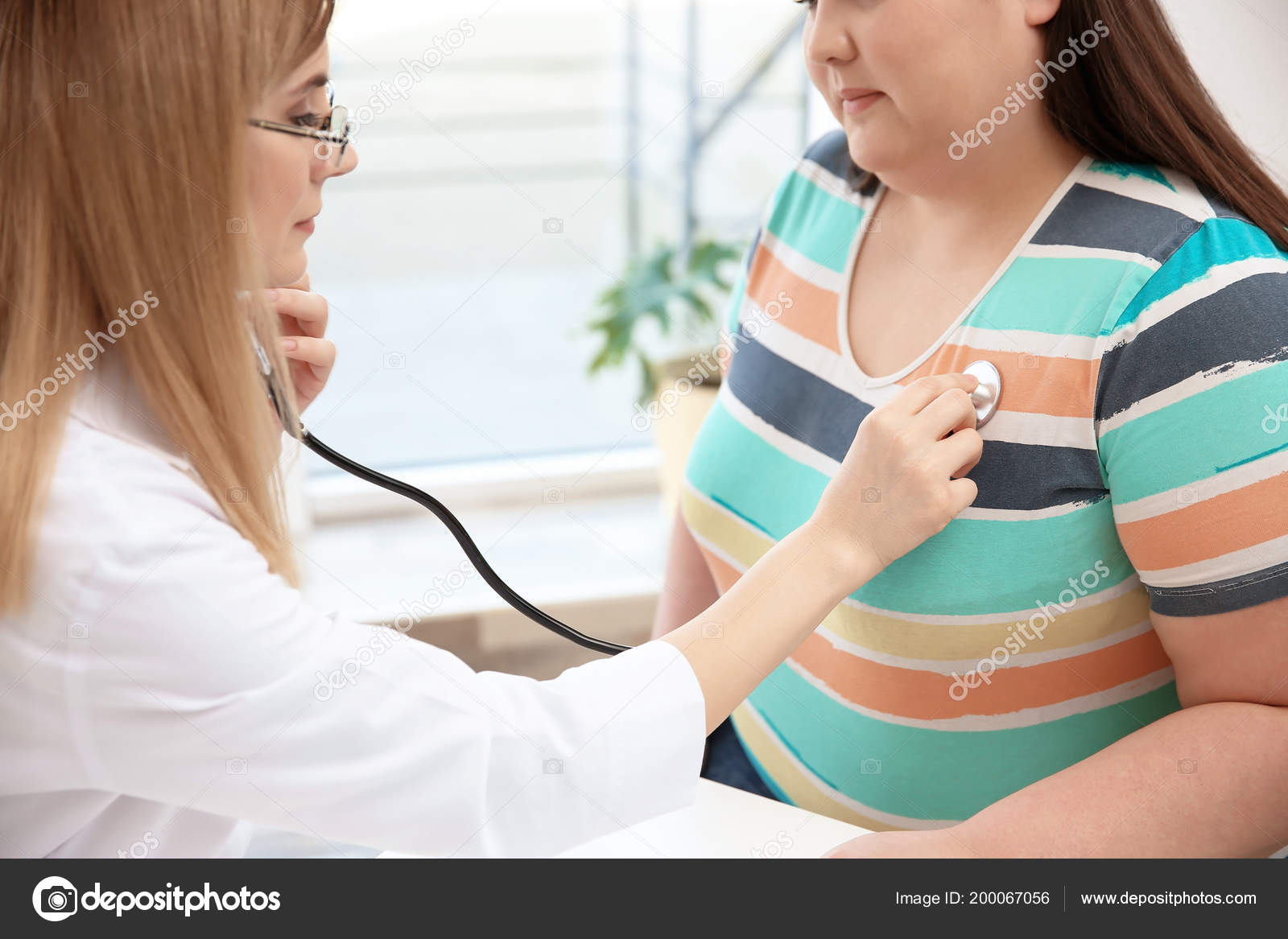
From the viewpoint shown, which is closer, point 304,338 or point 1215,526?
point 1215,526

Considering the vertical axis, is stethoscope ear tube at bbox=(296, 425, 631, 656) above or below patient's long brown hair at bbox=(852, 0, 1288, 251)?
below

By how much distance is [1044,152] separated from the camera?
92 centimetres

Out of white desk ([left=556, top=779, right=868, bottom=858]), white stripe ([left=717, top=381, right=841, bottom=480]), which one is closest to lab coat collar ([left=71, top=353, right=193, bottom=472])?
white desk ([left=556, top=779, right=868, bottom=858])

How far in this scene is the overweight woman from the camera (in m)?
0.78

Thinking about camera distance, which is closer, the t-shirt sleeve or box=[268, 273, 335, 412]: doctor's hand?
the t-shirt sleeve

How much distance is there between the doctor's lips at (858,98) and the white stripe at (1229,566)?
437 mm

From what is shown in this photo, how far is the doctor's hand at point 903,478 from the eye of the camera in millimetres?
839

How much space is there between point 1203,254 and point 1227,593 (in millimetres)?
243

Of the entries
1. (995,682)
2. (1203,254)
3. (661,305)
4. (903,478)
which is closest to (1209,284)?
(1203,254)

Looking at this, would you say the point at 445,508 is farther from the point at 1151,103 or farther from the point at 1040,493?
A: the point at 1151,103

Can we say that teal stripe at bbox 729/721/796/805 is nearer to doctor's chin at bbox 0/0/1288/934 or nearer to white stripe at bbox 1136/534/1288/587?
doctor's chin at bbox 0/0/1288/934

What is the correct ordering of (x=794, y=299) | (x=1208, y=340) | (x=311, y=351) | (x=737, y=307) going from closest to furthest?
(x=1208, y=340)
(x=311, y=351)
(x=794, y=299)
(x=737, y=307)

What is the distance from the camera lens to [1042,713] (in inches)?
36.1

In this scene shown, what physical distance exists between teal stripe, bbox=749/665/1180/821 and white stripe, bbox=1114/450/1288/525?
20cm
